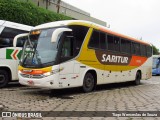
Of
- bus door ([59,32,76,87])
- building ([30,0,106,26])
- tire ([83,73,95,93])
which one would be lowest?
tire ([83,73,95,93])

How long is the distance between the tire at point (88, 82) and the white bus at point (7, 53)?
361cm

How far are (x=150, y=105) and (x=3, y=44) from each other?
25.1ft

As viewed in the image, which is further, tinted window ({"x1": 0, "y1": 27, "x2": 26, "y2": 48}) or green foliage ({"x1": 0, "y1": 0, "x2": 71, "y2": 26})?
green foliage ({"x1": 0, "y1": 0, "x2": 71, "y2": 26})

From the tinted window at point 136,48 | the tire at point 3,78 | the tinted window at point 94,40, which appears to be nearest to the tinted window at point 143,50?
the tinted window at point 136,48

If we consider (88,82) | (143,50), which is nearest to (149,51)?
(143,50)

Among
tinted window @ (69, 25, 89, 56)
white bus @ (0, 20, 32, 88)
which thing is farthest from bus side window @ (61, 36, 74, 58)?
white bus @ (0, 20, 32, 88)

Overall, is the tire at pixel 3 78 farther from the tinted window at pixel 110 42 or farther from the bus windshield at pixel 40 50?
the tinted window at pixel 110 42

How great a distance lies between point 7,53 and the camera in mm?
14242

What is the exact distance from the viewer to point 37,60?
38.5ft

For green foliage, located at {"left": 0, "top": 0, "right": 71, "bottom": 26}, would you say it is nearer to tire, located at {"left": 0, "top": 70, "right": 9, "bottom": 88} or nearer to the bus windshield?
tire, located at {"left": 0, "top": 70, "right": 9, "bottom": 88}

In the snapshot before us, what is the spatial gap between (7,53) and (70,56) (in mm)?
3585

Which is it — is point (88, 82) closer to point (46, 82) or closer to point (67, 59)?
point (67, 59)

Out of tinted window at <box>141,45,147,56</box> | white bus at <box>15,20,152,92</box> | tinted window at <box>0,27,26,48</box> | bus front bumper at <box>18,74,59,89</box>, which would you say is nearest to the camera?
bus front bumper at <box>18,74,59,89</box>

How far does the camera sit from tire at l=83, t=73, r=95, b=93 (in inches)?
528
